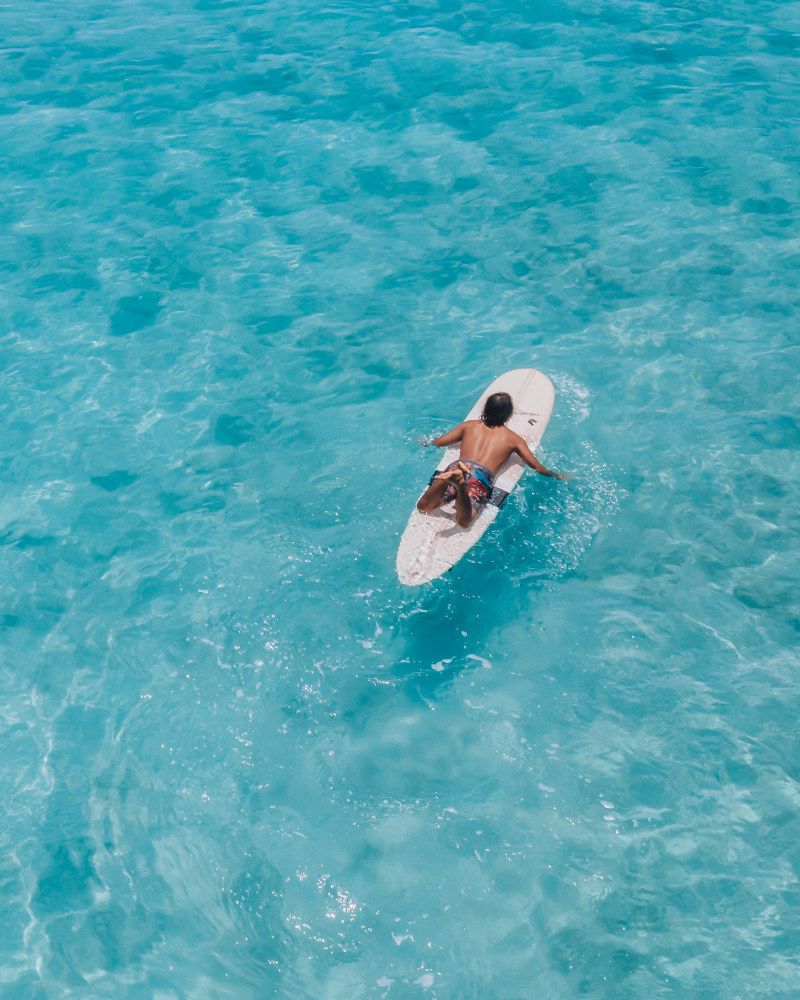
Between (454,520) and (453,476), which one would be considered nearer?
(453,476)

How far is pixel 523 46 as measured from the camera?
675 inches

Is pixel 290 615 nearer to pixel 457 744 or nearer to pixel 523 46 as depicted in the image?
pixel 457 744

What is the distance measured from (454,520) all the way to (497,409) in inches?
53.7

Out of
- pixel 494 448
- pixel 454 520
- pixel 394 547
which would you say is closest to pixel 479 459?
pixel 494 448

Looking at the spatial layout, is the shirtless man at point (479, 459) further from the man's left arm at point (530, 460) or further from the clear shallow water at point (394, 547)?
the clear shallow water at point (394, 547)

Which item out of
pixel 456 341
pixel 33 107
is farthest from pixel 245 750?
pixel 33 107

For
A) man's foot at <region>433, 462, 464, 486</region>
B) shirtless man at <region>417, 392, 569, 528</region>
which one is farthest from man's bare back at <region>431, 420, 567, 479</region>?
man's foot at <region>433, 462, 464, 486</region>

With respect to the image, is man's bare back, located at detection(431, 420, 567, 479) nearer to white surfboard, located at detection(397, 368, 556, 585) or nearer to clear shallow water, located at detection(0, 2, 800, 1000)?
white surfboard, located at detection(397, 368, 556, 585)

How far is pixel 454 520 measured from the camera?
867cm

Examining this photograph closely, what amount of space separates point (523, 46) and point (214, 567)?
13.8 metres

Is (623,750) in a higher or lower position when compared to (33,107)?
lower

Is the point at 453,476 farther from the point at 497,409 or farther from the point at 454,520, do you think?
the point at 497,409

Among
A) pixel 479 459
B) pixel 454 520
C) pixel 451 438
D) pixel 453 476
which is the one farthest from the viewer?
pixel 451 438

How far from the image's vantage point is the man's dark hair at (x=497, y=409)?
9031mm
